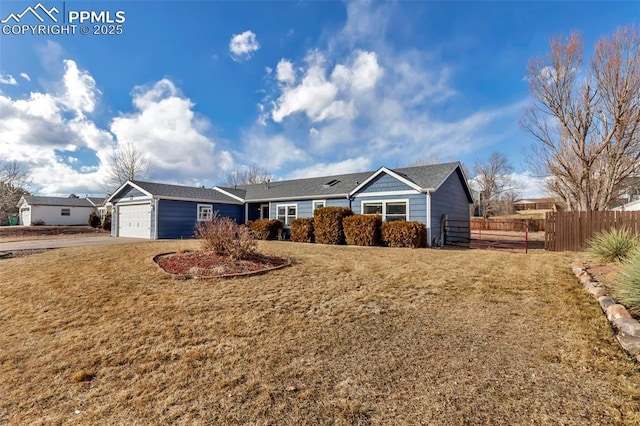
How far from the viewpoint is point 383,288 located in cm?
602

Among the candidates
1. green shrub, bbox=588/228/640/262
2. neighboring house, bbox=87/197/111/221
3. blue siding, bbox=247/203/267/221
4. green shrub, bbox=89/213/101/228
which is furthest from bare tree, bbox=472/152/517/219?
green shrub, bbox=89/213/101/228

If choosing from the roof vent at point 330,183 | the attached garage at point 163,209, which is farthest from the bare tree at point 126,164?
the roof vent at point 330,183

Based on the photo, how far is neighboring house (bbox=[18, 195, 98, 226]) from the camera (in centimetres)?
3488

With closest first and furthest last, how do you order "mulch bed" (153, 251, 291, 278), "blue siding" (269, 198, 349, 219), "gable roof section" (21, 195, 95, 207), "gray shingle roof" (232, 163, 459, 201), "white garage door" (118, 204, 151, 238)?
1. "mulch bed" (153, 251, 291, 278)
2. "gray shingle roof" (232, 163, 459, 201)
3. "blue siding" (269, 198, 349, 219)
4. "white garage door" (118, 204, 151, 238)
5. "gable roof section" (21, 195, 95, 207)

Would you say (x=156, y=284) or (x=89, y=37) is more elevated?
(x=89, y=37)

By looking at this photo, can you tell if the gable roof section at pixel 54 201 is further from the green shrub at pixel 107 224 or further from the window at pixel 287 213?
the window at pixel 287 213

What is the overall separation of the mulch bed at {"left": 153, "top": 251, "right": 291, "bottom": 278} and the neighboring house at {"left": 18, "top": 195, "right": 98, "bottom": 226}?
38.0 metres

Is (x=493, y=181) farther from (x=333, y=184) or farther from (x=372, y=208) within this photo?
(x=372, y=208)

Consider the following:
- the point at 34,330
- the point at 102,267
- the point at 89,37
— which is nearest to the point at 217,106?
the point at 89,37

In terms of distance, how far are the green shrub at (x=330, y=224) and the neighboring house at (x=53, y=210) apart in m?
36.3

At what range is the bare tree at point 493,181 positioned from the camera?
4197 cm

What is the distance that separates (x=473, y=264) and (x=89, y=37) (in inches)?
600

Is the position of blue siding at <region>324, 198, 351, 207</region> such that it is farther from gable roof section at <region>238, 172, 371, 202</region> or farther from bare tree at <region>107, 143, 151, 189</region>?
bare tree at <region>107, 143, 151, 189</region>

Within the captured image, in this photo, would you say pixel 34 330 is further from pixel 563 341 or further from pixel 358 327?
pixel 563 341
